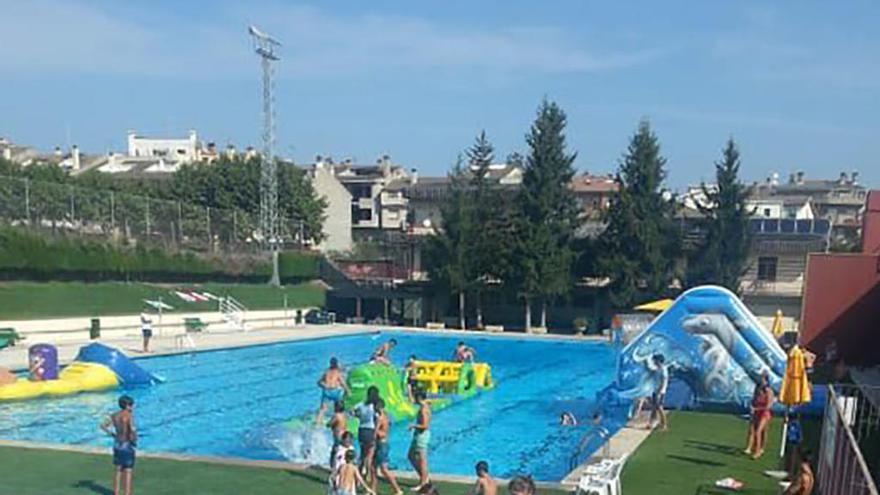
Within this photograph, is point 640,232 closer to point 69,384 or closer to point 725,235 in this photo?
point 725,235

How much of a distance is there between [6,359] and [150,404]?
7.71m

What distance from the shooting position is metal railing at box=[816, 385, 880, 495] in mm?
9406

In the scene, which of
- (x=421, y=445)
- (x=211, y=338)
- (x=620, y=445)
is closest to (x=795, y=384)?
(x=620, y=445)

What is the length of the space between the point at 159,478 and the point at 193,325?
27.1 meters

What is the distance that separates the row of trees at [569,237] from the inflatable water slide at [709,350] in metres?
25.7

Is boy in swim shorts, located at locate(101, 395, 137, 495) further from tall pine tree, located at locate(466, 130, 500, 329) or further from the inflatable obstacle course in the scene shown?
tall pine tree, located at locate(466, 130, 500, 329)

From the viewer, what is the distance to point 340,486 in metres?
11.0

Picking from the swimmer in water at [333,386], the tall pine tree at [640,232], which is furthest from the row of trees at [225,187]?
the swimmer in water at [333,386]

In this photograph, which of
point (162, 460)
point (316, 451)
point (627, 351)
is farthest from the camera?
point (627, 351)

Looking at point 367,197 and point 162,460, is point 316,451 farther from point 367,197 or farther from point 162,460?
point 367,197

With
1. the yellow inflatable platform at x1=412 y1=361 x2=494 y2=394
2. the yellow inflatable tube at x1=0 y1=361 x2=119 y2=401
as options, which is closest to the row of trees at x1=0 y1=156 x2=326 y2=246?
the yellow inflatable tube at x1=0 y1=361 x2=119 y2=401

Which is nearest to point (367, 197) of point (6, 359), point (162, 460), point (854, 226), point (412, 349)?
point (854, 226)

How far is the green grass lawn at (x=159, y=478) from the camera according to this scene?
1315cm

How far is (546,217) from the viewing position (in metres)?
48.0
